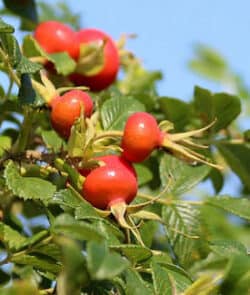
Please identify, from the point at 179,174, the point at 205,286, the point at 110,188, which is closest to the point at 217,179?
the point at 179,174

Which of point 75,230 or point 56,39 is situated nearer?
point 75,230

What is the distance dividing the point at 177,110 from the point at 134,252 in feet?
3.81

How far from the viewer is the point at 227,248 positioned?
6.49 feet

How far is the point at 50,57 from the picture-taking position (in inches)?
99.9

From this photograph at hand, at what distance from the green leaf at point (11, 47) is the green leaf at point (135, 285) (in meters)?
0.67

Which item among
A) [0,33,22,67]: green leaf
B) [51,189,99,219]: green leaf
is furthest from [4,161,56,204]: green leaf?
[0,33,22,67]: green leaf

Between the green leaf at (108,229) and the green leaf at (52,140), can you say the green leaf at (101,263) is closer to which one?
the green leaf at (108,229)

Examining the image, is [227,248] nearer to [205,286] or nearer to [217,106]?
[205,286]

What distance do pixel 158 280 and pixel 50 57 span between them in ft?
3.25

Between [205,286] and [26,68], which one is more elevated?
[26,68]

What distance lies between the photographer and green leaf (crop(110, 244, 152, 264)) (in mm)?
1824

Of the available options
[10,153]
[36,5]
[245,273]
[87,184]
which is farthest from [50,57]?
[245,273]

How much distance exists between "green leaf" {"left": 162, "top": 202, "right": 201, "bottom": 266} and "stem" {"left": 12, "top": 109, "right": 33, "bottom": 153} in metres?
0.48

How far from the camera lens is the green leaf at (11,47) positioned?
2072mm
